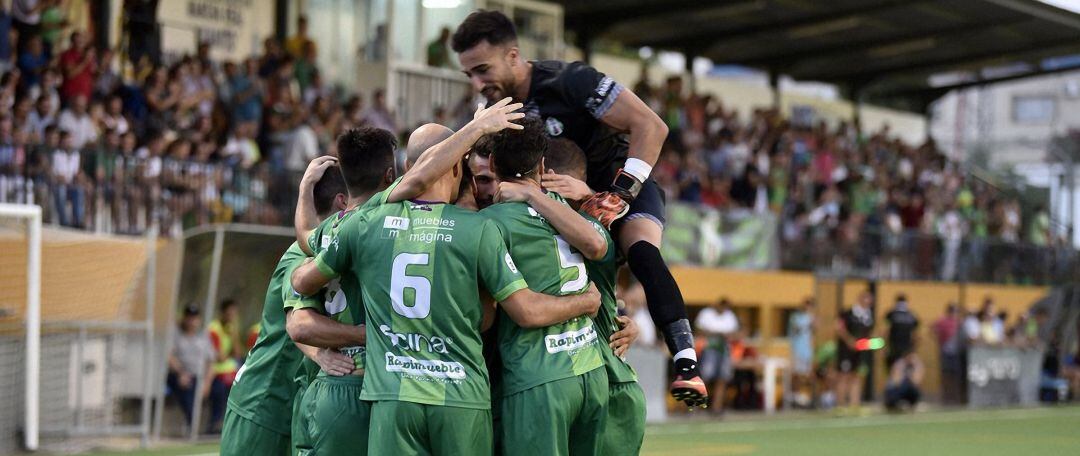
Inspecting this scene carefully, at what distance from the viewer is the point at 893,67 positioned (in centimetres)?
3638

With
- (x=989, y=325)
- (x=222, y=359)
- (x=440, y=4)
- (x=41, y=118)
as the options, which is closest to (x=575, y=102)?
(x=222, y=359)

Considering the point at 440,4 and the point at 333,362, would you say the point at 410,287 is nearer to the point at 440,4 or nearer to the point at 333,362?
the point at 333,362

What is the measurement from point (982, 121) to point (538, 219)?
49.6 metres

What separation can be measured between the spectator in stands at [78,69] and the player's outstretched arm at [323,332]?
36.9 ft

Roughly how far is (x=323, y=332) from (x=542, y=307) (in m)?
0.98

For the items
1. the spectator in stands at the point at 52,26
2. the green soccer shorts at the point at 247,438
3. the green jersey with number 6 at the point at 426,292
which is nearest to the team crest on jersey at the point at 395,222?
the green jersey with number 6 at the point at 426,292

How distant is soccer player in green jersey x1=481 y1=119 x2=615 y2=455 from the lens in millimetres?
6520

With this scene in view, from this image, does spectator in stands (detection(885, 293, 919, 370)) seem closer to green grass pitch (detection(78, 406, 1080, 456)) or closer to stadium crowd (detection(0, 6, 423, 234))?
green grass pitch (detection(78, 406, 1080, 456))

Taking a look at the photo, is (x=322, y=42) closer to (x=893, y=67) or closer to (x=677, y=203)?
(x=677, y=203)

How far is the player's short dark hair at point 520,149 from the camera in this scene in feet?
21.6

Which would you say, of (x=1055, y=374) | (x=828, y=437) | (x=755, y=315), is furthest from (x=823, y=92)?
(x=828, y=437)

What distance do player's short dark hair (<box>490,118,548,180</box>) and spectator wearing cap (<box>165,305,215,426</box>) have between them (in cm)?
1006

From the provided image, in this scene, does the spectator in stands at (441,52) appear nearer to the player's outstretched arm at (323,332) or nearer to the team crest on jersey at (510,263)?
the player's outstretched arm at (323,332)

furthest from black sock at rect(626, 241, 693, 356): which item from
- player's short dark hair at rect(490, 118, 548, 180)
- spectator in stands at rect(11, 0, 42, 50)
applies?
spectator in stands at rect(11, 0, 42, 50)
